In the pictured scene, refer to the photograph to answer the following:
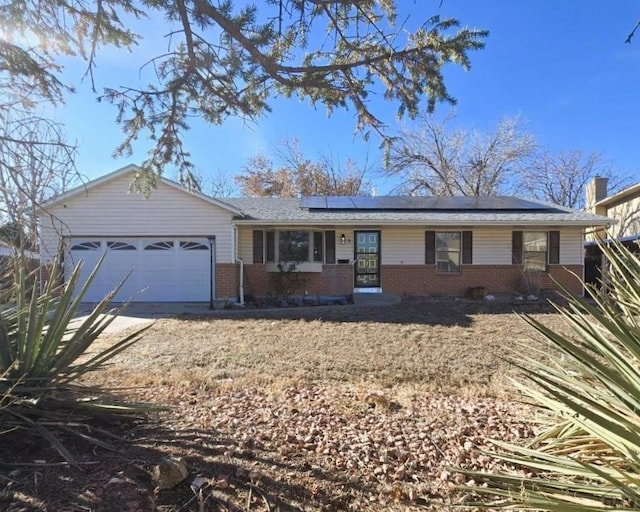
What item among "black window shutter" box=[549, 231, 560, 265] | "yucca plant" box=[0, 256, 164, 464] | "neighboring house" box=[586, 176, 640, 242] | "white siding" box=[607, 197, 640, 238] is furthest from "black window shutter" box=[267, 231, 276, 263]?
"white siding" box=[607, 197, 640, 238]

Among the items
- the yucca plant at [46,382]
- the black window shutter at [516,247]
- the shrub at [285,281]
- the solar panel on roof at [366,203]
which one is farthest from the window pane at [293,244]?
the yucca plant at [46,382]

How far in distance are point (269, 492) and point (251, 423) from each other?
107 centimetres

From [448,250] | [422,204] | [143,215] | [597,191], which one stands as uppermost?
[597,191]

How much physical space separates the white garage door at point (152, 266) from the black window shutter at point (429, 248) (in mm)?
7645

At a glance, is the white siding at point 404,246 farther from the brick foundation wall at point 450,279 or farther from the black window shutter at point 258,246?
the black window shutter at point 258,246

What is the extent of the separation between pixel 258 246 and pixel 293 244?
125 centimetres

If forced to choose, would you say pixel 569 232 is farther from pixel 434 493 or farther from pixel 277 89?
pixel 434 493

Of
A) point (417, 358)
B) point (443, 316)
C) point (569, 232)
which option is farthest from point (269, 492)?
point (569, 232)

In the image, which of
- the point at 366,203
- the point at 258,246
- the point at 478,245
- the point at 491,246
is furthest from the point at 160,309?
the point at 491,246

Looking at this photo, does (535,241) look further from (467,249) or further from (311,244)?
(311,244)

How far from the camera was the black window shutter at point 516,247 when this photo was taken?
582 inches

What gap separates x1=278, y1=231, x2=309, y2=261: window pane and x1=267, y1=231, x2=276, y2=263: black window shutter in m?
0.19

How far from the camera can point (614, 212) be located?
70.3 ft

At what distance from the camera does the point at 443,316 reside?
1078cm
